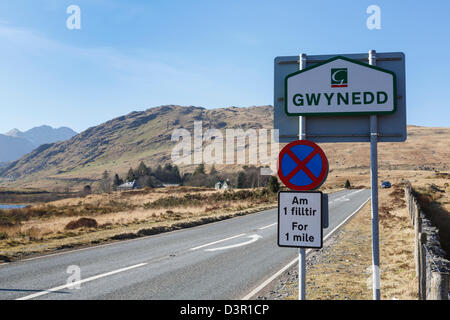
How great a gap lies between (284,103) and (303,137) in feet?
1.85

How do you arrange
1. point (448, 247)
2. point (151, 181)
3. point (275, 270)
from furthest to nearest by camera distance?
point (151, 181) → point (448, 247) → point (275, 270)

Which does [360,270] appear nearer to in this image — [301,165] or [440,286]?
[440,286]

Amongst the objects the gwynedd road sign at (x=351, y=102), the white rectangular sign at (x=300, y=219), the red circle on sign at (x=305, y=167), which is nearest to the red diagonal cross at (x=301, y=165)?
the red circle on sign at (x=305, y=167)

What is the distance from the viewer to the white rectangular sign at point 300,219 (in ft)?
A: 15.2

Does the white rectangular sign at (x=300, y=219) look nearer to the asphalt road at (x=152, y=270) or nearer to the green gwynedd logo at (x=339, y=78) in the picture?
the green gwynedd logo at (x=339, y=78)

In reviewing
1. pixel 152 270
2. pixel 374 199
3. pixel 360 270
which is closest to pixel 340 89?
pixel 374 199

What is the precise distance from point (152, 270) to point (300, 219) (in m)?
5.55

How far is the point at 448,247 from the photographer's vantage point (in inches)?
545

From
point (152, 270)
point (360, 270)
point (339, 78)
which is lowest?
point (360, 270)

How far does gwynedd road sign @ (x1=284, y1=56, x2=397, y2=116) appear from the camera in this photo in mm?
5340

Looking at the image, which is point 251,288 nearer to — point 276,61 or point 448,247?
point 276,61

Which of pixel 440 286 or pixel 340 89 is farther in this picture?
pixel 340 89

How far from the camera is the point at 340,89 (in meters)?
5.42
